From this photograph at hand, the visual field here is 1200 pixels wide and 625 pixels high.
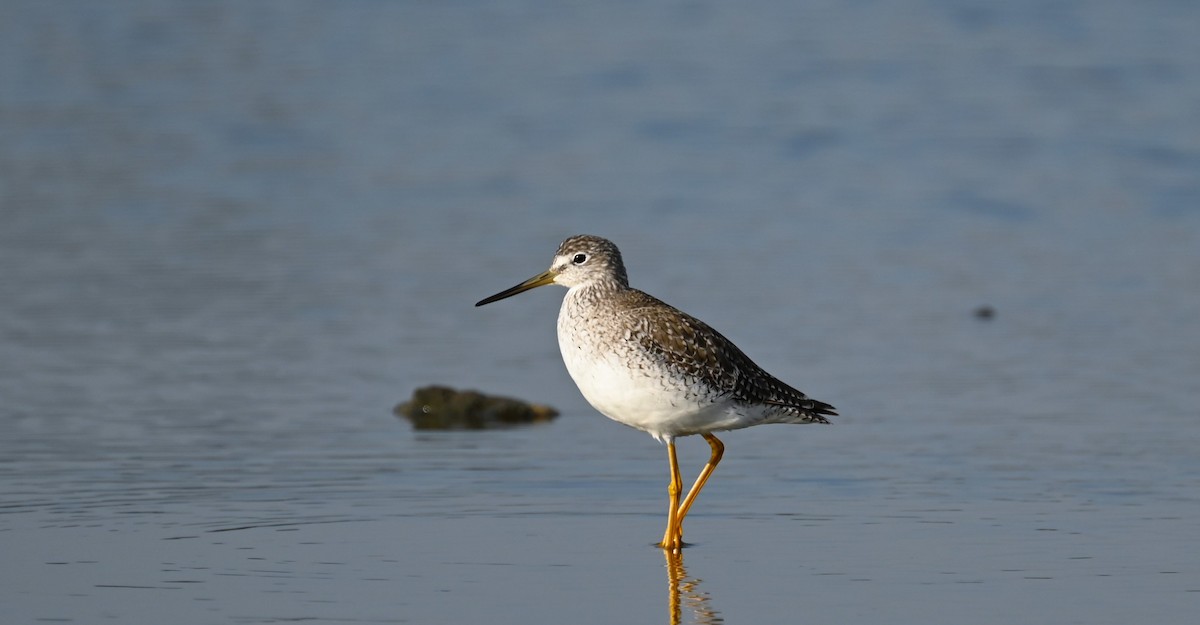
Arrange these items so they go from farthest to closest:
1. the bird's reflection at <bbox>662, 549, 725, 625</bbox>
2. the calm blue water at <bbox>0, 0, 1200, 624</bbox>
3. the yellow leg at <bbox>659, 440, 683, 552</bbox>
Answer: the yellow leg at <bbox>659, 440, 683, 552</bbox>
the calm blue water at <bbox>0, 0, 1200, 624</bbox>
the bird's reflection at <bbox>662, 549, 725, 625</bbox>

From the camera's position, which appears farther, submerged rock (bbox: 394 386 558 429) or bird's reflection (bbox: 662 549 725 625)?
submerged rock (bbox: 394 386 558 429)

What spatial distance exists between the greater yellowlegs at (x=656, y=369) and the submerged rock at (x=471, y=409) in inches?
84.9

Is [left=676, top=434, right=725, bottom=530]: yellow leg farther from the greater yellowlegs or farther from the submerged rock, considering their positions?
the submerged rock

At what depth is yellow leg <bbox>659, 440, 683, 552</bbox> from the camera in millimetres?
8227

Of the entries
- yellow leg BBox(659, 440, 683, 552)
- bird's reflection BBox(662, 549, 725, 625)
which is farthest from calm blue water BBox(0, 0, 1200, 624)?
Answer: yellow leg BBox(659, 440, 683, 552)

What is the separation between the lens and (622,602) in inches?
285

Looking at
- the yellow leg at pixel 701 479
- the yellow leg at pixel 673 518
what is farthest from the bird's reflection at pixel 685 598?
the yellow leg at pixel 701 479

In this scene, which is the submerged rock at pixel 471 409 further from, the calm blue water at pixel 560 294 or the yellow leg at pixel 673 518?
the yellow leg at pixel 673 518

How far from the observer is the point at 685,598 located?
730cm

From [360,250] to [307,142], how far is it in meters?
4.69

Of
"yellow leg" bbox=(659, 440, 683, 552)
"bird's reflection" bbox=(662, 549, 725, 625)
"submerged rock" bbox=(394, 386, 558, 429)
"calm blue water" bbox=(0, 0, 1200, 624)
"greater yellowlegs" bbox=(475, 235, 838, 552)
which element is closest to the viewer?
"bird's reflection" bbox=(662, 549, 725, 625)

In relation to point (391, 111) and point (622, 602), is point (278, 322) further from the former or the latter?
point (391, 111)

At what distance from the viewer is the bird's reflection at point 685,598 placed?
274 inches

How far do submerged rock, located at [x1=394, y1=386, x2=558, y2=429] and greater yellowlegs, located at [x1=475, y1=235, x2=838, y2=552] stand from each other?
2.16 meters
